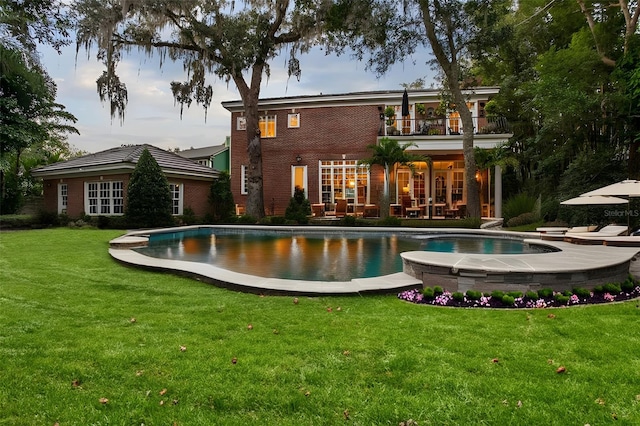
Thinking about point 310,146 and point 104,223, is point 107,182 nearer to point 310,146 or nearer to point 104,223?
point 104,223

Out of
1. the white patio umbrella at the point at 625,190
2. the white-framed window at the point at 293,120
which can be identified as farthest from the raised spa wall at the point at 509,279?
the white-framed window at the point at 293,120

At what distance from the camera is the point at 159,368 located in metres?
2.69

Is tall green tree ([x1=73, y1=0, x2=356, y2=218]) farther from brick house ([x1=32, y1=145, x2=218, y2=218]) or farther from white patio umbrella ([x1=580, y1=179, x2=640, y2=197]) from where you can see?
white patio umbrella ([x1=580, y1=179, x2=640, y2=197])

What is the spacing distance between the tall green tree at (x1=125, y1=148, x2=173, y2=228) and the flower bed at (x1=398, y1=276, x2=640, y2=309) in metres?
13.0

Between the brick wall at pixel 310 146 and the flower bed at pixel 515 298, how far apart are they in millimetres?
15316

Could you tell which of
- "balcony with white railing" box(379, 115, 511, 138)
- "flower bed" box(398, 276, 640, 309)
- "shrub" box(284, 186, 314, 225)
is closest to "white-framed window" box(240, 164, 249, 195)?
"shrub" box(284, 186, 314, 225)

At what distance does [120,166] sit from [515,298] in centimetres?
1608

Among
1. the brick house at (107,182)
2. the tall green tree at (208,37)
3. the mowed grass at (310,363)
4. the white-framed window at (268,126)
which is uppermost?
the tall green tree at (208,37)

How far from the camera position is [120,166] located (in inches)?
651

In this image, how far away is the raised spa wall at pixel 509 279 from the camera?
15.0 ft

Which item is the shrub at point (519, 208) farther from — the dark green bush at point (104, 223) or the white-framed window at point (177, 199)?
the dark green bush at point (104, 223)

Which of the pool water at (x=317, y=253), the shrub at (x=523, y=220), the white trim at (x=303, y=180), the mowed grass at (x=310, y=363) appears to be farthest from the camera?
the white trim at (x=303, y=180)

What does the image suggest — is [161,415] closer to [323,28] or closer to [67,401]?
[67,401]

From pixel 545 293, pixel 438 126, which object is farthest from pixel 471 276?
pixel 438 126
